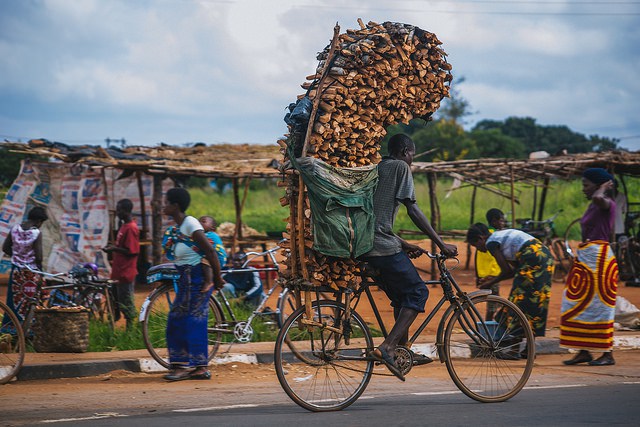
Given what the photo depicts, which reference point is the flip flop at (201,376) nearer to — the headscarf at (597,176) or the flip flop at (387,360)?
the flip flop at (387,360)

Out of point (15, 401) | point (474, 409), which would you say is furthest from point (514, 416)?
point (15, 401)

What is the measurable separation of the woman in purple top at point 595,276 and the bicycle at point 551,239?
9.08 meters

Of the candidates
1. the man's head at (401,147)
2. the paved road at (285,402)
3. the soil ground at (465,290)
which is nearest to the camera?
the paved road at (285,402)

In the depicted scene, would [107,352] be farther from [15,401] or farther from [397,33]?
[397,33]

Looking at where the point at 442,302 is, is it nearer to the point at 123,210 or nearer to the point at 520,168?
the point at 123,210

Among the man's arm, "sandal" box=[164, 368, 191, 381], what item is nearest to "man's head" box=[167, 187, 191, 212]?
"sandal" box=[164, 368, 191, 381]

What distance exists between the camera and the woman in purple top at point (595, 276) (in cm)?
797

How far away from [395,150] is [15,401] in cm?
362

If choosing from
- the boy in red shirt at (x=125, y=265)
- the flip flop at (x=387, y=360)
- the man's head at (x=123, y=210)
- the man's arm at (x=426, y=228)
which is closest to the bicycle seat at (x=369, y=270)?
the man's arm at (x=426, y=228)

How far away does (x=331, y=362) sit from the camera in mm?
5895

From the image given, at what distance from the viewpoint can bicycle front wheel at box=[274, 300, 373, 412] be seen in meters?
5.79

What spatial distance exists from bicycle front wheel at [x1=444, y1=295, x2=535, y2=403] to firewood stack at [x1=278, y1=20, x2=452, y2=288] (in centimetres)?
95

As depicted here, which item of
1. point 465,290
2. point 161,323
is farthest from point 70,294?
point 465,290

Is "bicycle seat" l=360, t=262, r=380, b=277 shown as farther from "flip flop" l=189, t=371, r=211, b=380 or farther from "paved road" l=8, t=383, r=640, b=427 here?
"flip flop" l=189, t=371, r=211, b=380
